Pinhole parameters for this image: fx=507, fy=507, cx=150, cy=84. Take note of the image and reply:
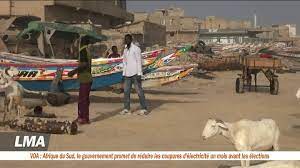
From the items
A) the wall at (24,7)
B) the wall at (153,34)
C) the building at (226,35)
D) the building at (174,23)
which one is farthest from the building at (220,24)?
the wall at (24,7)

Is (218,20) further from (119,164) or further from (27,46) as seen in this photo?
(119,164)

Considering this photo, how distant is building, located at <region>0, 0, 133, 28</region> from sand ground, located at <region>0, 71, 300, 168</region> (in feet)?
47.2

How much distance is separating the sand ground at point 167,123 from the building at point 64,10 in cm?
1439

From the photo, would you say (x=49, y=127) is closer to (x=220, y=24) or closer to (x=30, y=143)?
(x=30, y=143)

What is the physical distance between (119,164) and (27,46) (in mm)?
12198

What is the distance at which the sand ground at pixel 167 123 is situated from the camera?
27.0 feet

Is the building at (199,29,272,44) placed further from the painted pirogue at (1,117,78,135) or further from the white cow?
the white cow

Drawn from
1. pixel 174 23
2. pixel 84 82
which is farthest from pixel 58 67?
pixel 174 23

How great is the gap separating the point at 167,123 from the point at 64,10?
76.6 feet

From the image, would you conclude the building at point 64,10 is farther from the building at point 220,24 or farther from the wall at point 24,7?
the building at point 220,24

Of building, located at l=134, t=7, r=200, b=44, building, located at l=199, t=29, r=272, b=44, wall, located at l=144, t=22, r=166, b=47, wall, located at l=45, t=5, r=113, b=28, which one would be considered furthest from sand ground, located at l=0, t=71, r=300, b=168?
building, located at l=199, t=29, r=272, b=44

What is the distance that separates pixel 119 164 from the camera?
7.01 metres

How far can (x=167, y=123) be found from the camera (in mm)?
11125

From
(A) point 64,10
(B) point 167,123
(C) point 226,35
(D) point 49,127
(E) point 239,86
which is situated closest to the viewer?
(D) point 49,127
